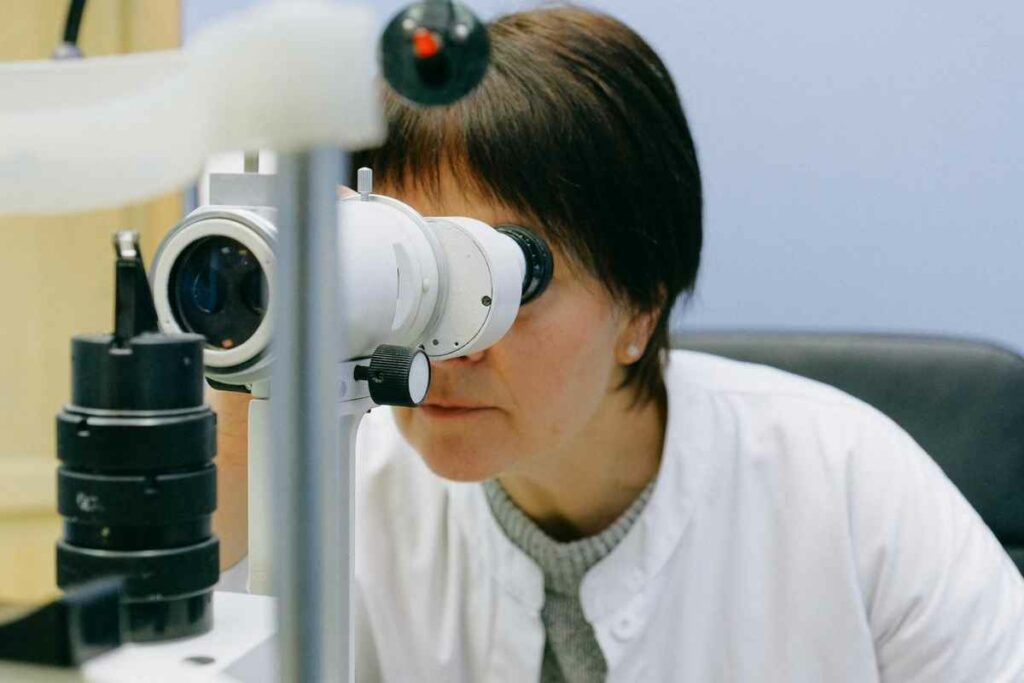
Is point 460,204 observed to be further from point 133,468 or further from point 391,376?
point 133,468

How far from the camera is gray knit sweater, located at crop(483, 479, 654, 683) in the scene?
1.17m

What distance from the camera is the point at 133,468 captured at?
1.21 ft

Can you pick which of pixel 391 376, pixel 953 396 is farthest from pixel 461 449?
pixel 953 396

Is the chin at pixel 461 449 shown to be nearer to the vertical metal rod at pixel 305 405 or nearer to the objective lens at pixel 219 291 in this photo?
the objective lens at pixel 219 291

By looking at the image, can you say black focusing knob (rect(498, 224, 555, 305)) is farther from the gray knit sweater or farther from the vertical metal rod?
the vertical metal rod

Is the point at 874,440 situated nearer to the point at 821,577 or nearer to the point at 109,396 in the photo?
the point at 821,577

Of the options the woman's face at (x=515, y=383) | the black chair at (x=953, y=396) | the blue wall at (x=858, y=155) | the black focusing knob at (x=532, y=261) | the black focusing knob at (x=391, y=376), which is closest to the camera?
the black focusing knob at (x=391, y=376)

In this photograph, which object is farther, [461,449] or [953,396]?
[953,396]

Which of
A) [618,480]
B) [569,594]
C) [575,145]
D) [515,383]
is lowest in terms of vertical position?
[569,594]

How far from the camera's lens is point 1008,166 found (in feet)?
4.88

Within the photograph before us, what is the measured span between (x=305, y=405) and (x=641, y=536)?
96 centimetres

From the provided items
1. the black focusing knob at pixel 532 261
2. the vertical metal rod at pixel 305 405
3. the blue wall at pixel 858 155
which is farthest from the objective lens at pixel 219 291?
the blue wall at pixel 858 155

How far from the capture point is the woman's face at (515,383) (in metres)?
0.96

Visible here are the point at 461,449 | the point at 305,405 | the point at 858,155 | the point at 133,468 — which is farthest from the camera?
the point at 858,155
